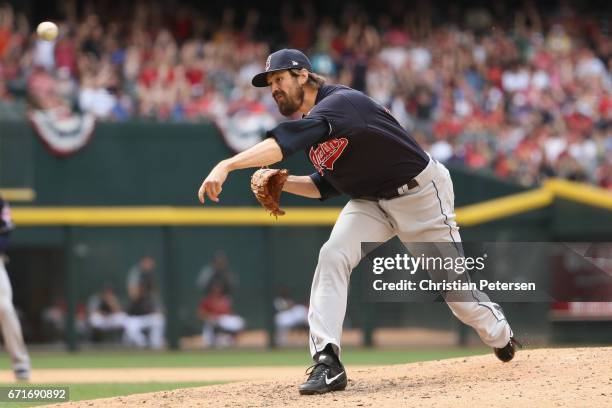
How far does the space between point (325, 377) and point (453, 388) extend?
0.65m

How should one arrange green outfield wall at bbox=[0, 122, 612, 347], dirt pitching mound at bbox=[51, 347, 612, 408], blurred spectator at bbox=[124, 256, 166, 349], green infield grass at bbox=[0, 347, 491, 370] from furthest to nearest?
green outfield wall at bbox=[0, 122, 612, 347], blurred spectator at bbox=[124, 256, 166, 349], green infield grass at bbox=[0, 347, 491, 370], dirt pitching mound at bbox=[51, 347, 612, 408]

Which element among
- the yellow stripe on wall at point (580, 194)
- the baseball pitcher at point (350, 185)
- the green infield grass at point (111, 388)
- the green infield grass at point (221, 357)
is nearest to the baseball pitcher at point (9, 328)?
the green infield grass at point (111, 388)

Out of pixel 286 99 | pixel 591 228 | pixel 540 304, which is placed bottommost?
pixel 540 304

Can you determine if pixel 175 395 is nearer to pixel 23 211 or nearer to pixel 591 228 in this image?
pixel 23 211

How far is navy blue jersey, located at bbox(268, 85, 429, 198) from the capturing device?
5.41 meters

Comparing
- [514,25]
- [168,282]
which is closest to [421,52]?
[514,25]

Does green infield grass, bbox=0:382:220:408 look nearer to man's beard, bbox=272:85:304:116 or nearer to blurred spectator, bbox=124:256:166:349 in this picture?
man's beard, bbox=272:85:304:116

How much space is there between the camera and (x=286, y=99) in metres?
5.57

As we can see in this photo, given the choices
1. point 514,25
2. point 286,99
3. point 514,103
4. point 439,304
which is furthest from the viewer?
point 514,25

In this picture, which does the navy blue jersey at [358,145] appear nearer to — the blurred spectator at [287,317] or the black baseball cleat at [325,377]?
the black baseball cleat at [325,377]

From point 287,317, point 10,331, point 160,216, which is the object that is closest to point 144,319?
point 160,216

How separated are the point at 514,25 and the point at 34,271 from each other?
31.1ft

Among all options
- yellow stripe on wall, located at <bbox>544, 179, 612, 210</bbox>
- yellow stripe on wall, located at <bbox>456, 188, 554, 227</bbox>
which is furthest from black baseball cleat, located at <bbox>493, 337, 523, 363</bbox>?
yellow stripe on wall, located at <bbox>544, 179, 612, 210</bbox>

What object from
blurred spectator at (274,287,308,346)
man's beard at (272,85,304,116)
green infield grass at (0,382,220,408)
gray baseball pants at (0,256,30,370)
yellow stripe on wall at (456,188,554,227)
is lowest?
blurred spectator at (274,287,308,346)
